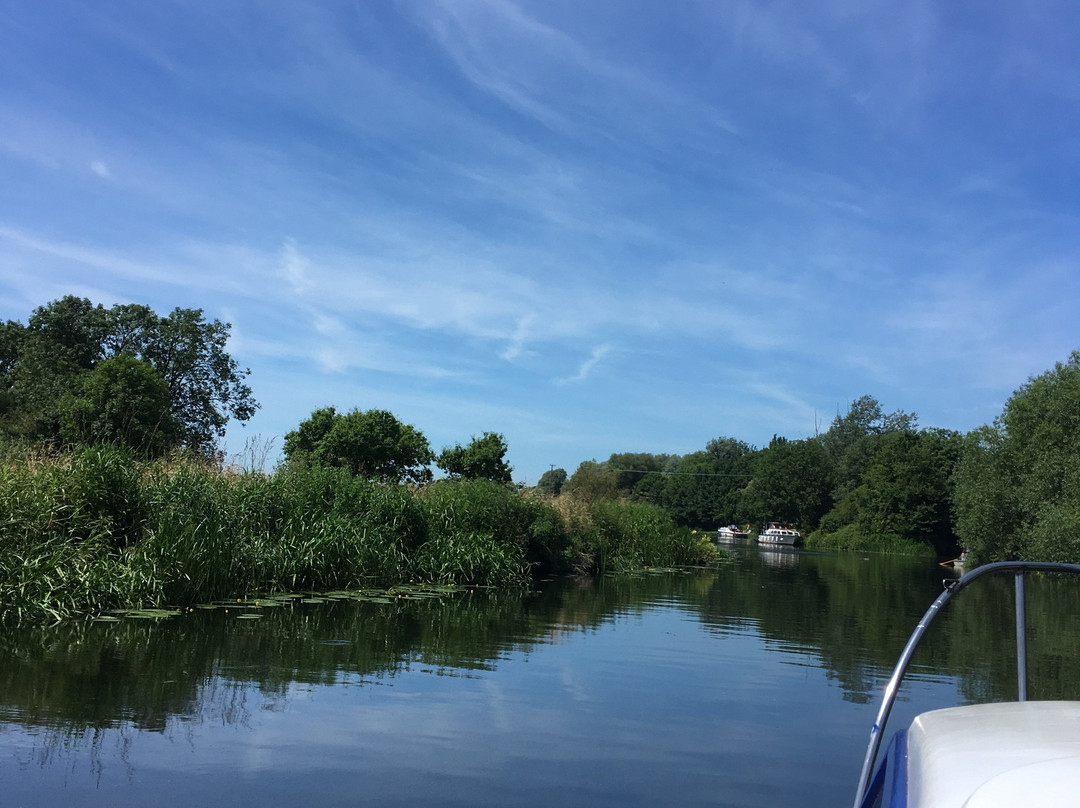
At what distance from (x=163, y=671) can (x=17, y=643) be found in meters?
2.05

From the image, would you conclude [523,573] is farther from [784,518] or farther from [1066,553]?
[784,518]

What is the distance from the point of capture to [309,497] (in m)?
16.4

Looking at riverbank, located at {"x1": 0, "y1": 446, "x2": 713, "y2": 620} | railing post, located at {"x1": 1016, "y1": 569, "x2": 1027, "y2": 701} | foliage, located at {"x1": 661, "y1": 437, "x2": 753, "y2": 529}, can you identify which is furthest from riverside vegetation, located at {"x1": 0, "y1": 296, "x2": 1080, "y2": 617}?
foliage, located at {"x1": 661, "y1": 437, "x2": 753, "y2": 529}

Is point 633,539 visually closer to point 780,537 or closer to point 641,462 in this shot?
point 780,537

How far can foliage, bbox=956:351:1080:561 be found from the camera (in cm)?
3591

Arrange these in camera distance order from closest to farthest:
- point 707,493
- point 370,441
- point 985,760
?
point 985,760 < point 370,441 < point 707,493

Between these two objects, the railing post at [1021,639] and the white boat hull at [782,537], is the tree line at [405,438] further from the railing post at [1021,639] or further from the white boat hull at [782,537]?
the railing post at [1021,639]

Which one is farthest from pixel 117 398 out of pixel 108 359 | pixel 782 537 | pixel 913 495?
pixel 913 495

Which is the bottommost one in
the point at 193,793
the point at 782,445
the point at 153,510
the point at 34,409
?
the point at 193,793

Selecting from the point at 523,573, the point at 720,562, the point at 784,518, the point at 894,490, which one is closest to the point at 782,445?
the point at 784,518

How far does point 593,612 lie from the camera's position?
1594cm

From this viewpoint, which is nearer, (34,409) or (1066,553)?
(1066,553)

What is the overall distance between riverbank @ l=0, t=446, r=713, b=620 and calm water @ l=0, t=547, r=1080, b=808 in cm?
79

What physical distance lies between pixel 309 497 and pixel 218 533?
3174 millimetres
